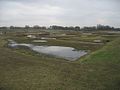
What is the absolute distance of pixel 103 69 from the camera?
19984 mm

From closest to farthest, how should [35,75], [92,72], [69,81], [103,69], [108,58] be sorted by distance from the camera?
[69,81], [35,75], [92,72], [103,69], [108,58]

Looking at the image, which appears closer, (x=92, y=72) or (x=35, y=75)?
(x=35, y=75)

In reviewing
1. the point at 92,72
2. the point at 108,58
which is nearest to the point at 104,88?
the point at 92,72

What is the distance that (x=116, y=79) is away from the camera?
52.5 ft

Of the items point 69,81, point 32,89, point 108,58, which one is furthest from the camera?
point 108,58

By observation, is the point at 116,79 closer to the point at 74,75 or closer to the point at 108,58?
the point at 74,75

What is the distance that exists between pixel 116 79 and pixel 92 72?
295cm

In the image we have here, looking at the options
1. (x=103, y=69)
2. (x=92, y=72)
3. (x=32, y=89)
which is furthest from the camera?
(x=103, y=69)

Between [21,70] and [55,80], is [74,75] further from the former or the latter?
[21,70]

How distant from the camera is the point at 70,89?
13328mm

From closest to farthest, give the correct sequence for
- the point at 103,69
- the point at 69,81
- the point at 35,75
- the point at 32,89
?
the point at 32,89 → the point at 69,81 → the point at 35,75 → the point at 103,69

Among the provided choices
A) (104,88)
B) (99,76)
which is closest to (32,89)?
(104,88)

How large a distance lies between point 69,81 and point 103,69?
605 centimetres

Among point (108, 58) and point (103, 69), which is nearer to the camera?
point (103, 69)
